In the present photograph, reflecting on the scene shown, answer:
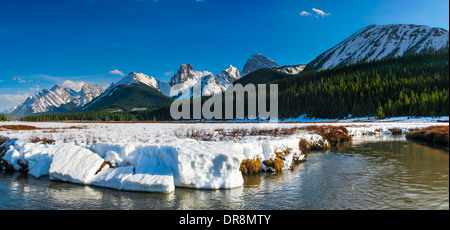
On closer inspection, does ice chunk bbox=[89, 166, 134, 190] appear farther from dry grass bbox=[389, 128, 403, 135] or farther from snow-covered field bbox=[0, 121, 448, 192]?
dry grass bbox=[389, 128, 403, 135]

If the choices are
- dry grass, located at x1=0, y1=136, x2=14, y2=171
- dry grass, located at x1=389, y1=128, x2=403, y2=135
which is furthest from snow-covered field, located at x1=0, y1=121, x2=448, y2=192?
dry grass, located at x1=389, y1=128, x2=403, y2=135

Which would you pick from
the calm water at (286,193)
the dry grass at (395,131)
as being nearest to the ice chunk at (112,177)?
the calm water at (286,193)

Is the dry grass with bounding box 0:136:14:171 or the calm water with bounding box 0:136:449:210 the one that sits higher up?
the dry grass with bounding box 0:136:14:171

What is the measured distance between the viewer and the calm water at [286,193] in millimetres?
10000

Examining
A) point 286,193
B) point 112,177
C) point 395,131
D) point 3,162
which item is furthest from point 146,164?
point 395,131

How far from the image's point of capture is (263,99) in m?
156

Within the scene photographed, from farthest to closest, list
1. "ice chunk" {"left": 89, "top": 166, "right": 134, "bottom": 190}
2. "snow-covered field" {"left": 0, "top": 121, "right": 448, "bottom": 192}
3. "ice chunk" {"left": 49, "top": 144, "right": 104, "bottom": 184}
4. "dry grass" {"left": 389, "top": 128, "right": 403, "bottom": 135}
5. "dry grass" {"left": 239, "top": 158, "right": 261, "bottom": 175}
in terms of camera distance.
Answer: "dry grass" {"left": 389, "top": 128, "right": 403, "bottom": 135} < "dry grass" {"left": 239, "top": 158, "right": 261, "bottom": 175} < "ice chunk" {"left": 49, "top": 144, "right": 104, "bottom": 184} < "ice chunk" {"left": 89, "top": 166, "right": 134, "bottom": 190} < "snow-covered field" {"left": 0, "top": 121, "right": 448, "bottom": 192}

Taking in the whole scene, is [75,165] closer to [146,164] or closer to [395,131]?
[146,164]

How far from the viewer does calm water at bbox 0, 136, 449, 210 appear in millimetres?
10000

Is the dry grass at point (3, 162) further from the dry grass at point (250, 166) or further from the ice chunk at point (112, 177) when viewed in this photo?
the dry grass at point (250, 166)
